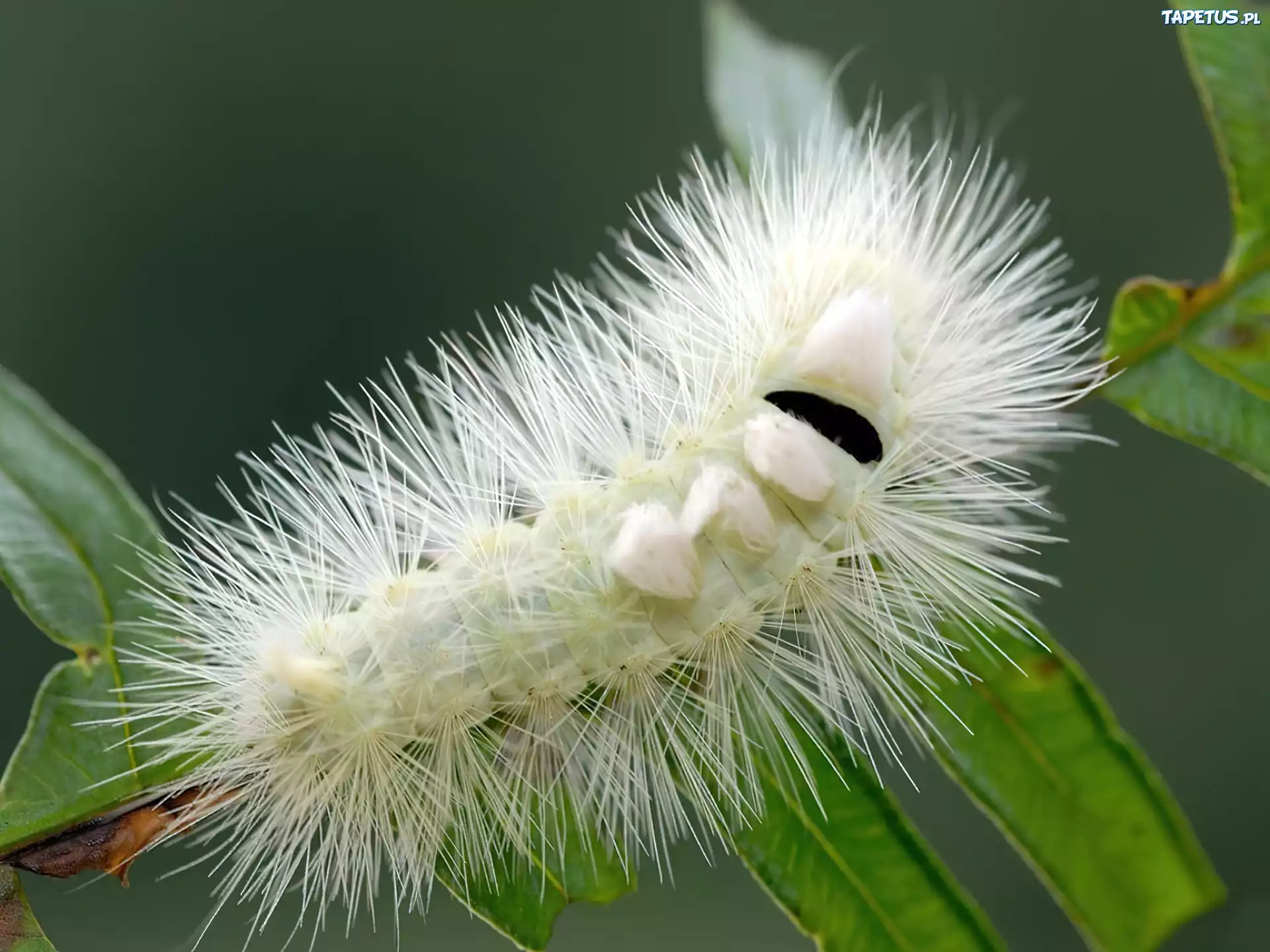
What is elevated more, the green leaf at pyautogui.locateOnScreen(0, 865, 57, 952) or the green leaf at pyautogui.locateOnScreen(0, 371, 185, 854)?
the green leaf at pyautogui.locateOnScreen(0, 371, 185, 854)

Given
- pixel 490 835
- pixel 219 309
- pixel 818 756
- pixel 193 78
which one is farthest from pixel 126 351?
pixel 818 756

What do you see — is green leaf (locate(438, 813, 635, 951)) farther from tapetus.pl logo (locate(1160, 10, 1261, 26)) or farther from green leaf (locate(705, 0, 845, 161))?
tapetus.pl logo (locate(1160, 10, 1261, 26))

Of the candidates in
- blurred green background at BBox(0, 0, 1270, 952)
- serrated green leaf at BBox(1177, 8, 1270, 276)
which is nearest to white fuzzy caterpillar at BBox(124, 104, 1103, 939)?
serrated green leaf at BBox(1177, 8, 1270, 276)

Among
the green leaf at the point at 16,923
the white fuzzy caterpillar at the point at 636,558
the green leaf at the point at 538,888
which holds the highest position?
the white fuzzy caterpillar at the point at 636,558

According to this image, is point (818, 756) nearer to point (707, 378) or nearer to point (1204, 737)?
point (707, 378)

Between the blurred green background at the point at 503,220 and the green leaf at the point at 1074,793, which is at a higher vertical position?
the blurred green background at the point at 503,220

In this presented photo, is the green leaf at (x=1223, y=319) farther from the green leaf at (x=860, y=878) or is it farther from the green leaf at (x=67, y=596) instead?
the green leaf at (x=67, y=596)

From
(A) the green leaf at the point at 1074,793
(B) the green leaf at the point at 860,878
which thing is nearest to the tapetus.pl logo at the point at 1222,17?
(A) the green leaf at the point at 1074,793
